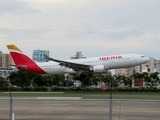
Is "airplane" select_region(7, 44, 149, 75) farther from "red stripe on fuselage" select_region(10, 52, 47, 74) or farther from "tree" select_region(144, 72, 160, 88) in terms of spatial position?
"tree" select_region(144, 72, 160, 88)

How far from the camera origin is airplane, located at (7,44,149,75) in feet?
182

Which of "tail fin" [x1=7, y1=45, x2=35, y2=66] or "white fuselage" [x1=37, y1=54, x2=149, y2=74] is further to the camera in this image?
"tail fin" [x1=7, y1=45, x2=35, y2=66]

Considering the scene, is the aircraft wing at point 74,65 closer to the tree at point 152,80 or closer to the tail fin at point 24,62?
the tail fin at point 24,62

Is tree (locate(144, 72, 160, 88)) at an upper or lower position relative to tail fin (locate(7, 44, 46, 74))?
lower

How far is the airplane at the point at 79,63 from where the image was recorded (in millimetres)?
55375

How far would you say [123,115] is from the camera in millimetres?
14641

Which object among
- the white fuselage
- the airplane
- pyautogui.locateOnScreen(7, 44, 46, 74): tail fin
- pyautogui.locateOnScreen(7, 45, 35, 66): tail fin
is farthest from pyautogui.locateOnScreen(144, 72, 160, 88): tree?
pyautogui.locateOnScreen(7, 45, 35, 66): tail fin

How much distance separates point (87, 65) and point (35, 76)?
188ft

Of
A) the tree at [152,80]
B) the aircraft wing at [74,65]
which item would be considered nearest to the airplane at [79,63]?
the aircraft wing at [74,65]

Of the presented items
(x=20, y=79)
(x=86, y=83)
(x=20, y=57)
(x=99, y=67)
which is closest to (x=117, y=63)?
(x=99, y=67)

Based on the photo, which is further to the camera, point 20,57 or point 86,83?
point 86,83

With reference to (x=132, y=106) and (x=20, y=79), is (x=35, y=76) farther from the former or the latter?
(x=132, y=106)

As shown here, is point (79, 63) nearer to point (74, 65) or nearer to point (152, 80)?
point (74, 65)

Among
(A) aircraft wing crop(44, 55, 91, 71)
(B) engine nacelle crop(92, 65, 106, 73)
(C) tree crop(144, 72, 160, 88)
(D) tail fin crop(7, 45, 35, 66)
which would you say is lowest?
(C) tree crop(144, 72, 160, 88)
